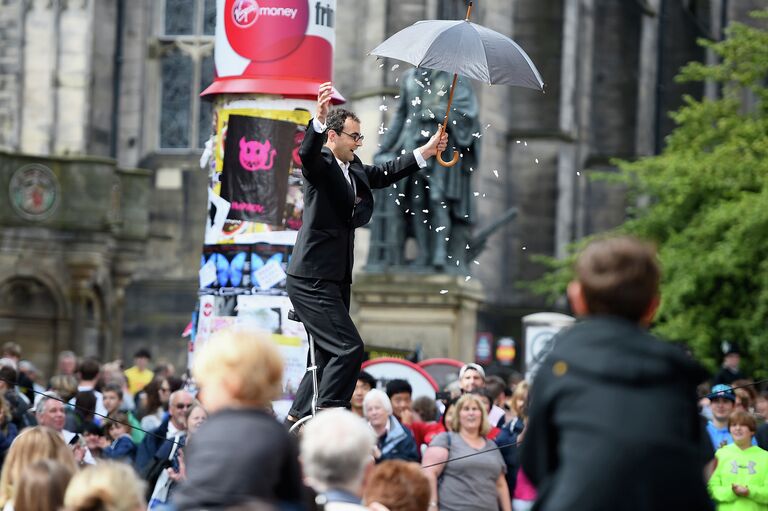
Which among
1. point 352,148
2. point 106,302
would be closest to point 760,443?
point 352,148

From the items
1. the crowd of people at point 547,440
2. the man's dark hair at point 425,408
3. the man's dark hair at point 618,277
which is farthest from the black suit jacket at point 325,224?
the man's dark hair at point 425,408

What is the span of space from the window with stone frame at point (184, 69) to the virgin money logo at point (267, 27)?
2042 centimetres

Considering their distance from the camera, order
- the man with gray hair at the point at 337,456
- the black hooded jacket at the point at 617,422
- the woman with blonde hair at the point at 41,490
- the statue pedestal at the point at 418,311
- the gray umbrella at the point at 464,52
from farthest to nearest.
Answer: the statue pedestal at the point at 418,311, the gray umbrella at the point at 464,52, the woman with blonde hair at the point at 41,490, the man with gray hair at the point at 337,456, the black hooded jacket at the point at 617,422

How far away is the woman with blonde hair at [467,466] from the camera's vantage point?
417 inches

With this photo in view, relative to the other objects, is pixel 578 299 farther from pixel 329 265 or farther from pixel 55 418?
pixel 55 418

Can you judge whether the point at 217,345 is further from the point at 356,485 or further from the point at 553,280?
the point at 553,280

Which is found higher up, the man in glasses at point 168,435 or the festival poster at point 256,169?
the festival poster at point 256,169

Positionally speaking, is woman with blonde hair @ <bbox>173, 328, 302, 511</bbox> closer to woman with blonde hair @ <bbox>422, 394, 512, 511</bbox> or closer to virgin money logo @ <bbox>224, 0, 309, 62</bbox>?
woman with blonde hair @ <bbox>422, 394, 512, 511</bbox>

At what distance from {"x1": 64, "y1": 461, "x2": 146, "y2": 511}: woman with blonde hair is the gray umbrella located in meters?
4.94

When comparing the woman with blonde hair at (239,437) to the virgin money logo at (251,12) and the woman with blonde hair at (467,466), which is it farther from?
the virgin money logo at (251,12)

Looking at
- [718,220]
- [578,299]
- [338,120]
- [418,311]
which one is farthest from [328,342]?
[718,220]

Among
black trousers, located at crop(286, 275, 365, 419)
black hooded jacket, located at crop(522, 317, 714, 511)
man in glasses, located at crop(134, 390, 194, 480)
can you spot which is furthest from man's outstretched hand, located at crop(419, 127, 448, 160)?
black hooded jacket, located at crop(522, 317, 714, 511)

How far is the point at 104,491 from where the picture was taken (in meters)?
5.62

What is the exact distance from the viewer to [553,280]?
1286 inches
